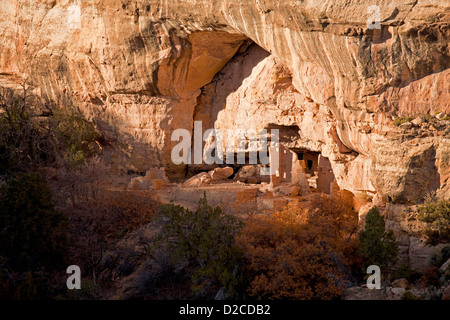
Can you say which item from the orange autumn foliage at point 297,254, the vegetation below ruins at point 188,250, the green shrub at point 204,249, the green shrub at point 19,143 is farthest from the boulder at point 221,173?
the green shrub at point 204,249

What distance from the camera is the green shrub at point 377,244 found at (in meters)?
18.0

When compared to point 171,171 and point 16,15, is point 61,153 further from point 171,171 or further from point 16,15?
point 16,15

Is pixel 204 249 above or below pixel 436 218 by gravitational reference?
below

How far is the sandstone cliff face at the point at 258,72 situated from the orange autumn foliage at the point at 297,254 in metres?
2.39

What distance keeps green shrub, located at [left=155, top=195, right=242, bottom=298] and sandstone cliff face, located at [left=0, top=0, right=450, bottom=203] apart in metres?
5.52

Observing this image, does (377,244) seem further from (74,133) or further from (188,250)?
(74,133)

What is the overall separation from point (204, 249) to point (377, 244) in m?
5.29

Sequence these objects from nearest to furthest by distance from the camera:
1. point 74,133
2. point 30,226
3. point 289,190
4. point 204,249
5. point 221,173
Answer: point 204,249
point 30,226
point 289,190
point 221,173
point 74,133

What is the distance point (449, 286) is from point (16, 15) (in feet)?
76.2

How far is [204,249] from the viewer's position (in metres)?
17.3

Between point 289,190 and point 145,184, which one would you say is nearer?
point 289,190

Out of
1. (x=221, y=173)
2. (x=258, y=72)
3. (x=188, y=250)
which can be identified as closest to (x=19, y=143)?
(x=221, y=173)

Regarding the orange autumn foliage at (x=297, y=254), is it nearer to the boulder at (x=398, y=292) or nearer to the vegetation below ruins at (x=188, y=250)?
the vegetation below ruins at (x=188, y=250)

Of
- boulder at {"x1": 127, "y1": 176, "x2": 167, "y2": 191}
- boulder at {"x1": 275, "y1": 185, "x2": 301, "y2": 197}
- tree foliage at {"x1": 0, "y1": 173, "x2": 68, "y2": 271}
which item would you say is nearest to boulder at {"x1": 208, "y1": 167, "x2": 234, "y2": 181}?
boulder at {"x1": 127, "y1": 176, "x2": 167, "y2": 191}
